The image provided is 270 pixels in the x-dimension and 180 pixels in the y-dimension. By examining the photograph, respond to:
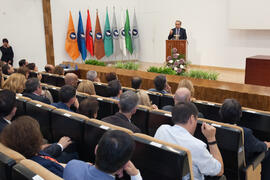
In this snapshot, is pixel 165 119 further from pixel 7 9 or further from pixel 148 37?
pixel 148 37

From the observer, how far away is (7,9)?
845 centimetres

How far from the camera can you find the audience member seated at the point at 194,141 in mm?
1839

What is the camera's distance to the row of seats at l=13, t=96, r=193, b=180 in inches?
62.8

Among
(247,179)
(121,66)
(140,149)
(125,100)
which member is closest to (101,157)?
(140,149)

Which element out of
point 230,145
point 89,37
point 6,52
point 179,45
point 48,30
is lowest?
point 230,145

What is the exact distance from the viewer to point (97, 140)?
2061mm

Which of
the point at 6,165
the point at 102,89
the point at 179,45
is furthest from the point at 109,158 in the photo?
the point at 179,45

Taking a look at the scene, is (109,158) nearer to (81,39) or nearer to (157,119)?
(157,119)

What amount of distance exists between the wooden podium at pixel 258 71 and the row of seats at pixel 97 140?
188 inches

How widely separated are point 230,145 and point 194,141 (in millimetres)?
430

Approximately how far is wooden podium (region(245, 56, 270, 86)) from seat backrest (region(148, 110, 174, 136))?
161 inches

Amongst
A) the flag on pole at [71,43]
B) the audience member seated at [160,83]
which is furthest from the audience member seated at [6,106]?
the flag on pole at [71,43]

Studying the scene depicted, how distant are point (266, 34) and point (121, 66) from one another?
439cm

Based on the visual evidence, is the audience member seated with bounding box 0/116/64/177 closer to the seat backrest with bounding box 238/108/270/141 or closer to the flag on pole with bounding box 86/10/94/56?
the seat backrest with bounding box 238/108/270/141
